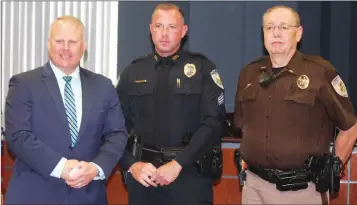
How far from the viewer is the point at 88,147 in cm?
295

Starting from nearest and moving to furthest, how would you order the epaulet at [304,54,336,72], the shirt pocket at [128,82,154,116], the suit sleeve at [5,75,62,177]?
the suit sleeve at [5,75,62,177], the epaulet at [304,54,336,72], the shirt pocket at [128,82,154,116]

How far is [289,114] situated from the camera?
10.8ft

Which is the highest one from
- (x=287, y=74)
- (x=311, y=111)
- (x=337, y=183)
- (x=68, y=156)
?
(x=287, y=74)

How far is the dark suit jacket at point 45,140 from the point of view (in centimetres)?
280

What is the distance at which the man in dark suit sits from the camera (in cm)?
281

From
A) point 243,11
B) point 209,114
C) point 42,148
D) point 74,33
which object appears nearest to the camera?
point 42,148

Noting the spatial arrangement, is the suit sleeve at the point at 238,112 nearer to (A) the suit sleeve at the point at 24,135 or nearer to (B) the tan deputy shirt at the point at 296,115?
(B) the tan deputy shirt at the point at 296,115

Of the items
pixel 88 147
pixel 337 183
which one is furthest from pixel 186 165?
pixel 337 183

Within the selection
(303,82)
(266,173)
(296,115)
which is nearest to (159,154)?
(266,173)

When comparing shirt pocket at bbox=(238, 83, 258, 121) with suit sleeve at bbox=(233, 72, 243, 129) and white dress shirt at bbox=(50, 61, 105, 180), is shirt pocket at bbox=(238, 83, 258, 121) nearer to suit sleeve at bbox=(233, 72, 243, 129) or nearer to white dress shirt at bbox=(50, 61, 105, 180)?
suit sleeve at bbox=(233, 72, 243, 129)

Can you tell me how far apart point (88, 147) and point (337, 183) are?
161 cm

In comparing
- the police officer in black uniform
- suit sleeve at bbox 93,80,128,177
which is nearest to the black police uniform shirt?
the police officer in black uniform

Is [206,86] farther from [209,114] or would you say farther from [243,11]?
[243,11]

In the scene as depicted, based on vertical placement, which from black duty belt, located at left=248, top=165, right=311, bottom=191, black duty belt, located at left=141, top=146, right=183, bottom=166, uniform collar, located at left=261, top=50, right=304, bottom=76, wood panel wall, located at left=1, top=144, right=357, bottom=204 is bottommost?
wood panel wall, located at left=1, top=144, right=357, bottom=204
